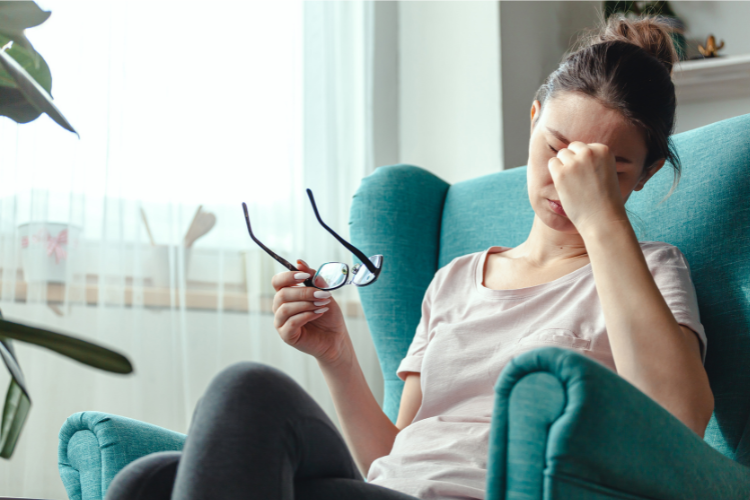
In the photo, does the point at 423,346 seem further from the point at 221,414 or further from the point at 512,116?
the point at 512,116

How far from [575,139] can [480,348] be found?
1.07 ft

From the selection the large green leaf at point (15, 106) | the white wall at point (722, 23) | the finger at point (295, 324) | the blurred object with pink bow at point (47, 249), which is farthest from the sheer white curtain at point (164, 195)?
the white wall at point (722, 23)

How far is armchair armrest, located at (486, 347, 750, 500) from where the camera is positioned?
474mm

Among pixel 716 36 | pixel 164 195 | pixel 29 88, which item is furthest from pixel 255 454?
pixel 716 36

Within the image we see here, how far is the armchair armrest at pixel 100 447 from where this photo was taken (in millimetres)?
801

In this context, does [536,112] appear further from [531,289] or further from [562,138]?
[531,289]

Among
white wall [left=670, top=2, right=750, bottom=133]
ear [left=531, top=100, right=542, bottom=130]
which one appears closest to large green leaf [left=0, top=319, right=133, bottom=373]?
ear [left=531, top=100, right=542, bottom=130]

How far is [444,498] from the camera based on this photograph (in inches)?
27.1

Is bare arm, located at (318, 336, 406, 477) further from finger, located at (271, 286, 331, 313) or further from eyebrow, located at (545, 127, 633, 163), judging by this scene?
eyebrow, located at (545, 127, 633, 163)

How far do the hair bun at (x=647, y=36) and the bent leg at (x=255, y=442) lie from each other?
0.80 meters

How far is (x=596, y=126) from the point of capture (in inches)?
34.4

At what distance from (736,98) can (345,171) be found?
1319 millimetres

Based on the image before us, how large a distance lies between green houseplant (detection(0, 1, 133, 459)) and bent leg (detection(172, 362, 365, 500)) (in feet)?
0.34

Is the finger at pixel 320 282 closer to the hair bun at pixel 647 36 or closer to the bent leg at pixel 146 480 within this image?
the bent leg at pixel 146 480
